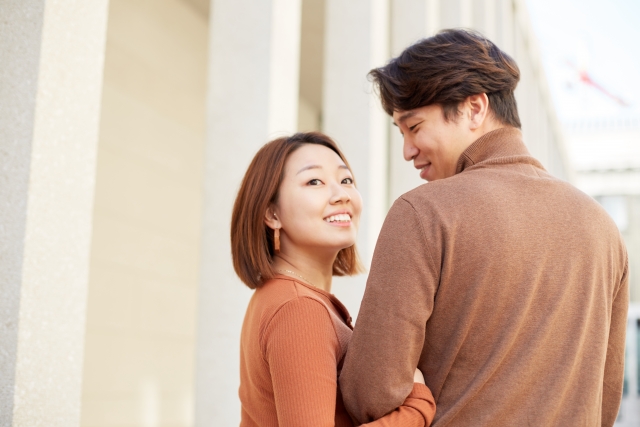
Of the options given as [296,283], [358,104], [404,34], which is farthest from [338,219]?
[404,34]

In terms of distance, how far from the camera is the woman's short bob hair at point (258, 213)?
231cm

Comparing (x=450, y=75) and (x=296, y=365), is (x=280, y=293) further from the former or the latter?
(x=450, y=75)

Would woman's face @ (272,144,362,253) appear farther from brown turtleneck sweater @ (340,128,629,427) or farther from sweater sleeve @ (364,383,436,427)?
sweater sleeve @ (364,383,436,427)

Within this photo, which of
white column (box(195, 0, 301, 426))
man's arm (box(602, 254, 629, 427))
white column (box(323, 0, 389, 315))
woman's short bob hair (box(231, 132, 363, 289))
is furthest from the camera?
white column (box(323, 0, 389, 315))

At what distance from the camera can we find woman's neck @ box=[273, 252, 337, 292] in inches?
94.8

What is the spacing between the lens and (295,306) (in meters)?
1.99

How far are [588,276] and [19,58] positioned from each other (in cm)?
158

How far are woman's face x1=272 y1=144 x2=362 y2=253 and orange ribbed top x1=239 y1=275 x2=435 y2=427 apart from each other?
24 cm

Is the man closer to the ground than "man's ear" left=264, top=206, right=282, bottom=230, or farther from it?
closer to the ground

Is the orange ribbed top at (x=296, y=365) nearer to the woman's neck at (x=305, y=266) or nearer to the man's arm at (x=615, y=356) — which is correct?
the woman's neck at (x=305, y=266)

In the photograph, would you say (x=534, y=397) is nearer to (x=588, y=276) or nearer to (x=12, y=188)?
(x=588, y=276)

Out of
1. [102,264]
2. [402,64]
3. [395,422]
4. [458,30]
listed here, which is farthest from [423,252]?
[102,264]

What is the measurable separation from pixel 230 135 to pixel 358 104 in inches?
59.5

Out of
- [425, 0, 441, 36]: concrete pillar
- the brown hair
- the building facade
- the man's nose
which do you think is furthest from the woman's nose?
[425, 0, 441, 36]: concrete pillar
